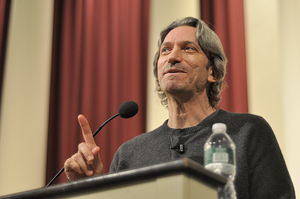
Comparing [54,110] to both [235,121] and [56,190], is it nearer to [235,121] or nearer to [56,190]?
[235,121]

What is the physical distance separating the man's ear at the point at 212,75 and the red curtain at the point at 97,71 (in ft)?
2.36

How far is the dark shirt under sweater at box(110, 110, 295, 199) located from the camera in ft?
4.05

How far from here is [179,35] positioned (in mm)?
1722

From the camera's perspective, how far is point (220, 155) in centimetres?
85

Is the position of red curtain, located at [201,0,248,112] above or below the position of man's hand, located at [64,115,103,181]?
above

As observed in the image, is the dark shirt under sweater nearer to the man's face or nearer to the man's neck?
the man's neck

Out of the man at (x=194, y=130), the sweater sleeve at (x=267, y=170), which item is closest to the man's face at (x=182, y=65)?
the man at (x=194, y=130)

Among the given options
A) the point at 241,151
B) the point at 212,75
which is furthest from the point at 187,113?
the point at 241,151

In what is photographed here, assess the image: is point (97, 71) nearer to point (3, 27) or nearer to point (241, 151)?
point (3, 27)

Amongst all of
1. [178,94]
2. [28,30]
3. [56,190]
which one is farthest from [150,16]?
[56,190]

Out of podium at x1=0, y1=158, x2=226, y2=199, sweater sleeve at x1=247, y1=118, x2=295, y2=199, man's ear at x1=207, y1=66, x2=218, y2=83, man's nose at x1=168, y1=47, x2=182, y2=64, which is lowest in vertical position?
sweater sleeve at x1=247, y1=118, x2=295, y2=199

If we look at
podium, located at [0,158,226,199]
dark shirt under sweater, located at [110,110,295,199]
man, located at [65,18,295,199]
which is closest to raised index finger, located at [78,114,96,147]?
man, located at [65,18,295,199]

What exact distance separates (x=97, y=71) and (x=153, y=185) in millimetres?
1881

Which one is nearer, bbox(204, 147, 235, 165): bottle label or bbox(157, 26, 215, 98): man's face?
bbox(204, 147, 235, 165): bottle label
